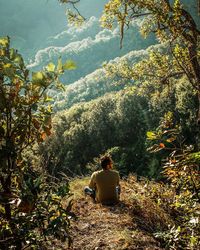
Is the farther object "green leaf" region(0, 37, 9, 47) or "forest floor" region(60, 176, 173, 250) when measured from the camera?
"forest floor" region(60, 176, 173, 250)

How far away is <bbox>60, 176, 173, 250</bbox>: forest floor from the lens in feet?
16.5

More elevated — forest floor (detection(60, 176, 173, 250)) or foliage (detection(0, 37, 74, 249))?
foliage (detection(0, 37, 74, 249))

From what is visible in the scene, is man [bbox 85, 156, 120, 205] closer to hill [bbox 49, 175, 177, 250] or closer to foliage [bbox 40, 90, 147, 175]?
hill [bbox 49, 175, 177, 250]

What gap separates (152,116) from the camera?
3256 cm

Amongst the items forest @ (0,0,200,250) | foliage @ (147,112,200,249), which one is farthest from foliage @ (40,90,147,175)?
foliage @ (147,112,200,249)

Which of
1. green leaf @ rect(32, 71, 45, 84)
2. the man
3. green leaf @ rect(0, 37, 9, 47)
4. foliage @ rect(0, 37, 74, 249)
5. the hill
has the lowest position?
the hill

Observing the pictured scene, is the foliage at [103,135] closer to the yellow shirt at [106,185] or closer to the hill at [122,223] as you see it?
the yellow shirt at [106,185]

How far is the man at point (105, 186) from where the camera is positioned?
7.28 m

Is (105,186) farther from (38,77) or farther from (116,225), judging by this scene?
(38,77)

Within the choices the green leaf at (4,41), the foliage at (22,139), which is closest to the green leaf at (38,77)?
the foliage at (22,139)

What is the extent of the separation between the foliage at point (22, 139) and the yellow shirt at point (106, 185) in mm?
4923

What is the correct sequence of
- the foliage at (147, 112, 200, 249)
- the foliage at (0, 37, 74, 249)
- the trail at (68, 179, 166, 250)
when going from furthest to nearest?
the trail at (68, 179, 166, 250)
the foliage at (147, 112, 200, 249)
the foliage at (0, 37, 74, 249)

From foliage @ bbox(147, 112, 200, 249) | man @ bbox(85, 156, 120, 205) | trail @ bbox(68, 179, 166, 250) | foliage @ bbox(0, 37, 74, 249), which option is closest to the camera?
foliage @ bbox(0, 37, 74, 249)

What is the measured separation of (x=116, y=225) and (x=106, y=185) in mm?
1634
